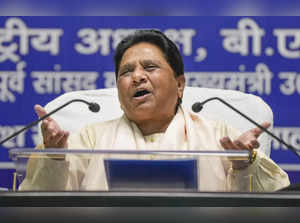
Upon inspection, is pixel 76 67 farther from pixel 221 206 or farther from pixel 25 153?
pixel 221 206

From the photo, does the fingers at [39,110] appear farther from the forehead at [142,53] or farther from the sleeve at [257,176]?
the sleeve at [257,176]

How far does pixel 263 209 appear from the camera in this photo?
90 cm

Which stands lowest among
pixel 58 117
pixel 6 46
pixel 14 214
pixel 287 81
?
pixel 14 214

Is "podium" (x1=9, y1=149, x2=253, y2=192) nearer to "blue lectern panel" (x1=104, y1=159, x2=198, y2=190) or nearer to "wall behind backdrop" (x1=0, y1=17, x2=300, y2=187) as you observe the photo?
"blue lectern panel" (x1=104, y1=159, x2=198, y2=190)

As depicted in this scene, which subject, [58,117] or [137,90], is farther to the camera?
[58,117]

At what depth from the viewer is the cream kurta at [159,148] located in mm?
1232

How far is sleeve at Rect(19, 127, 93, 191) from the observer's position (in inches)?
48.8

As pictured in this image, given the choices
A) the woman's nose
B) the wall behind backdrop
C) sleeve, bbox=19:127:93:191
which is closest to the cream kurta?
sleeve, bbox=19:127:93:191

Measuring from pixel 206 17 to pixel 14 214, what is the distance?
2.31 m

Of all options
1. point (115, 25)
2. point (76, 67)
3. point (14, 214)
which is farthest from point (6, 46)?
point (14, 214)

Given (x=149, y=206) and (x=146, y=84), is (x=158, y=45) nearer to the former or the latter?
(x=146, y=84)

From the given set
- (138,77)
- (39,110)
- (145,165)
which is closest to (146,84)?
(138,77)

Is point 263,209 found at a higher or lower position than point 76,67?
lower

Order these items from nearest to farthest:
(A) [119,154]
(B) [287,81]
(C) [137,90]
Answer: (A) [119,154]
(C) [137,90]
(B) [287,81]
